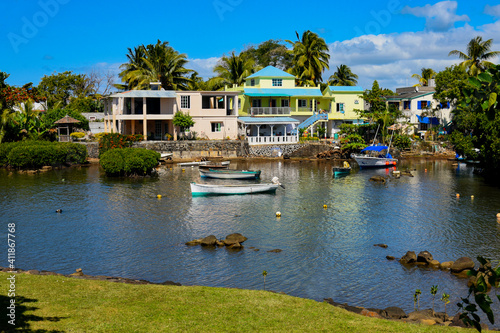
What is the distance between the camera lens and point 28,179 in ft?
157

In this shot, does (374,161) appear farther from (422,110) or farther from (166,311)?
(166,311)

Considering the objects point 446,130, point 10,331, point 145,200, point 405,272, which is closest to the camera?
point 10,331

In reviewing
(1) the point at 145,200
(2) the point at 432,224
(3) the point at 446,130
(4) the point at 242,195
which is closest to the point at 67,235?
(1) the point at 145,200

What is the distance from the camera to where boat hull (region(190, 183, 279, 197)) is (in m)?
39.3

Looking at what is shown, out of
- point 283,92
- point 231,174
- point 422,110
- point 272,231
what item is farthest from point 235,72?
point 272,231

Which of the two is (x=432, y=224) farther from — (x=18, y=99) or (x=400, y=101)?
(x=18, y=99)

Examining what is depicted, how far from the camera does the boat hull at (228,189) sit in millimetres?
39344

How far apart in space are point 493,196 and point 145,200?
2838 cm

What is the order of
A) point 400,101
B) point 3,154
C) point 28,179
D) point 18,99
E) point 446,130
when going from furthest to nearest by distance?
point 400,101
point 446,130
point 18,99
point 3,154
point 28,179

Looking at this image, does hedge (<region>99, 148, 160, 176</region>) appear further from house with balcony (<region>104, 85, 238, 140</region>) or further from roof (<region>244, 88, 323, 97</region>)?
roof (<region>244, 88, 323, 97</region>)

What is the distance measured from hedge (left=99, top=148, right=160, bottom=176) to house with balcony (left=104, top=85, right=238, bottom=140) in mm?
15964

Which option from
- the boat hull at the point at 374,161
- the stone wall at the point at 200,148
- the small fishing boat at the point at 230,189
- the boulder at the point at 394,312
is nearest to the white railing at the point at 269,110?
the stone wall at the point at 200,148

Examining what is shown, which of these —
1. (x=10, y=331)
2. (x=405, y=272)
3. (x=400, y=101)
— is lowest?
(x=405, y=272)

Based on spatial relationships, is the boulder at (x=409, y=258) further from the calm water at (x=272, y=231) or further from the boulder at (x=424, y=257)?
the calm water at (x=272, y=231)
